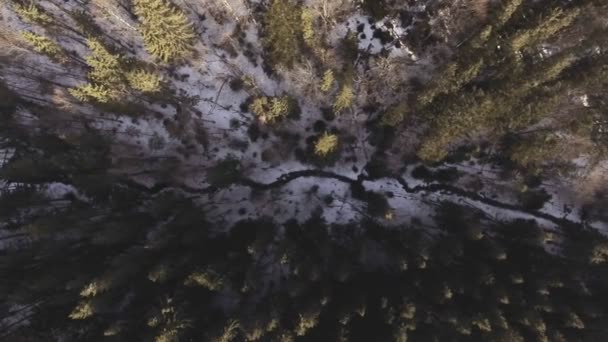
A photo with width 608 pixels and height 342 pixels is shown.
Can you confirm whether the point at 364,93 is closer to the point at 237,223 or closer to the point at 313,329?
the point at 237,223

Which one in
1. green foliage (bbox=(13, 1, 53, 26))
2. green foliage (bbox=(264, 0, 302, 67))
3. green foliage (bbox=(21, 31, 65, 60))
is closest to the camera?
green foliage (bbox=(21, 31, 65, 60))

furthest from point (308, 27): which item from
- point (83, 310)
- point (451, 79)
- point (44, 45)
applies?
point (83, 310)

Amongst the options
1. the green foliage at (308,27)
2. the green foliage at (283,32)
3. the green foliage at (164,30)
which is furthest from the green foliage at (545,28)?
the green foliage at (164,30)

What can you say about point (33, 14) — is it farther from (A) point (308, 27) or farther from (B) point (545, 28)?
(B) point (545, 28)

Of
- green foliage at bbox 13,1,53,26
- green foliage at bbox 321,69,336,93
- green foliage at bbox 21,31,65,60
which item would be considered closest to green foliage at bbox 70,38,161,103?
green foliage at bbox 21,31,65,60

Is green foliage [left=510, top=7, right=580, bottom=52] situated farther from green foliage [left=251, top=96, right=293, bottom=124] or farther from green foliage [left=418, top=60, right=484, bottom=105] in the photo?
green foliage [left=251, top=96, right=293, bottom=124]

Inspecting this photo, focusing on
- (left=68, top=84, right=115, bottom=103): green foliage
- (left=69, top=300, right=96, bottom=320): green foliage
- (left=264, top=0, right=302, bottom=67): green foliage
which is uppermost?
(left=264, top=0, right=302, bottom=67): green foliage

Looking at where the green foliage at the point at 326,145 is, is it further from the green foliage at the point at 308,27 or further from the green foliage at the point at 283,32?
the green foliage at the point at 308,27
